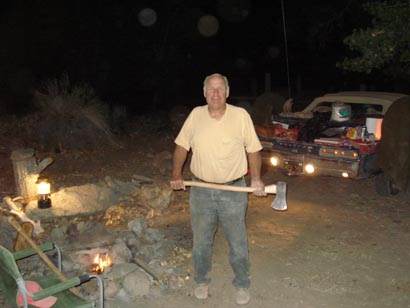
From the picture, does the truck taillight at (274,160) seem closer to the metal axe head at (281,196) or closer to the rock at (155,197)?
the rock at (155,197)

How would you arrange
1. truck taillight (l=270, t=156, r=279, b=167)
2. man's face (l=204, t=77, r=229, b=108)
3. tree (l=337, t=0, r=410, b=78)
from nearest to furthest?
man's face (l=204, t=77, r=229, b=108) < truck taillight (l=270, t=156, r=279, b=167) < tree (l=337, t=0, r=410, b=78)

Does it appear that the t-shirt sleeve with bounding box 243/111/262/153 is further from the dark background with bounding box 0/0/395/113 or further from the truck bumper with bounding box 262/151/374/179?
the dark background with bounding box 0/0/395/113

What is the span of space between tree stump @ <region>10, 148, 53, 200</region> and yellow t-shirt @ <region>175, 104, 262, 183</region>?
3.47 m

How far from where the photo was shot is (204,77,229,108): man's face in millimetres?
3807

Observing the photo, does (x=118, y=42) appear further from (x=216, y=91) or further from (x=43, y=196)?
(x=216, y=91)

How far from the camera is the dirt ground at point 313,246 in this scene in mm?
4383

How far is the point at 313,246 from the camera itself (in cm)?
554

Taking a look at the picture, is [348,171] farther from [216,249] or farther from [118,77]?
[118,77]

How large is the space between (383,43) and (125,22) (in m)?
9.91

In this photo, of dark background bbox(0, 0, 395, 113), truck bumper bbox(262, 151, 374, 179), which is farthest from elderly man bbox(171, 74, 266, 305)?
dark background bbox(0, 0, 395, 113)

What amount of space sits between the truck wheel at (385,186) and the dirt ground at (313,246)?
10cm

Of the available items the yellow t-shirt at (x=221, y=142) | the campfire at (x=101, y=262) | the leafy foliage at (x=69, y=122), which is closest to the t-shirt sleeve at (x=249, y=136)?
the yellow t-shirt at (x=221, y=142)

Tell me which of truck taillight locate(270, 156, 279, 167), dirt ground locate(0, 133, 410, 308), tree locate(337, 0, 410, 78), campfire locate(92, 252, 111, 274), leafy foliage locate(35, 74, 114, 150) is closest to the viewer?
dirt ground locate(0, 133, 410, 308)

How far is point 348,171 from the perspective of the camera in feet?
22.2
